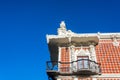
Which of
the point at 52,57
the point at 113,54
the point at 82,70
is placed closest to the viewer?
the point at 82,70

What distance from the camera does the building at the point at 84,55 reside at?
23.3 m

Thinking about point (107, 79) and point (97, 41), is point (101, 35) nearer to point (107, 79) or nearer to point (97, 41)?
point (97, 41)

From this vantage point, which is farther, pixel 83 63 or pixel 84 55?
pixel 84 55

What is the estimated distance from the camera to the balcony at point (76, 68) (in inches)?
915

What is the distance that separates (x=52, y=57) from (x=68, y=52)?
3.65 m

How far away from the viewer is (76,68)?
23797mm

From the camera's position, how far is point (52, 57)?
28.9 metres

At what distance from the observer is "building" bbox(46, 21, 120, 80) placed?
76.6 feet

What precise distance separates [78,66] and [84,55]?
186 cm

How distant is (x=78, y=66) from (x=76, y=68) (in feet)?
0.77

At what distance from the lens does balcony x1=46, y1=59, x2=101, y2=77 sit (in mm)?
23234

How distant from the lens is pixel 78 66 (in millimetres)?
23828

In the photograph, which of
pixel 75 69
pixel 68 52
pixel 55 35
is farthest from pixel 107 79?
pixel 55 35

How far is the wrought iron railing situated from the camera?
23.3 meters
